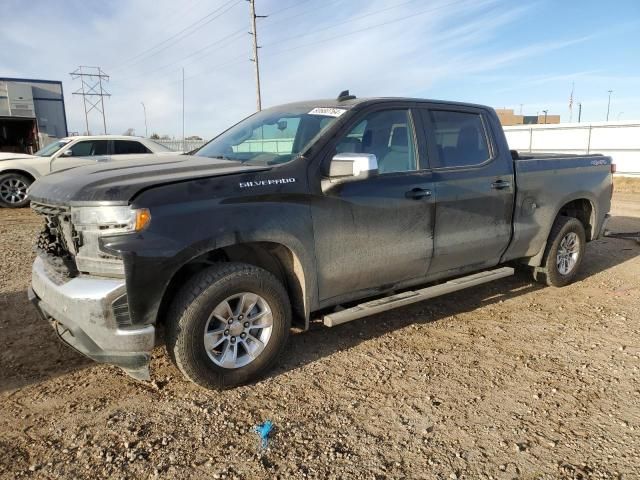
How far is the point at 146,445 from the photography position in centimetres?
264

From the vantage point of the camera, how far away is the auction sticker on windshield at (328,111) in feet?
12.1

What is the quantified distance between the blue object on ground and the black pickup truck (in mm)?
452

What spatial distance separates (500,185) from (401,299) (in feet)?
5.10

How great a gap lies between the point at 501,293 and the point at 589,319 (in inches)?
37.2

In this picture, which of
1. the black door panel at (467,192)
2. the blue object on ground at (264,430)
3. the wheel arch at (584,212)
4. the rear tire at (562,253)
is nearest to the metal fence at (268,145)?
the black door panel at (467,192)

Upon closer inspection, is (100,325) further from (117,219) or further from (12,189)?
(12,189)

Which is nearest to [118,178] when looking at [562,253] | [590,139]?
[562,253]

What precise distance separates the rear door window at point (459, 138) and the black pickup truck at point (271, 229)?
0.01 meters

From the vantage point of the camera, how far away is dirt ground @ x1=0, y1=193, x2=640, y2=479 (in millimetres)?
2527

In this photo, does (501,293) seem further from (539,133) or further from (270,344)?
(539,133)

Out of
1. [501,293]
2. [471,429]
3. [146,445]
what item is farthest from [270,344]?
[501,293]

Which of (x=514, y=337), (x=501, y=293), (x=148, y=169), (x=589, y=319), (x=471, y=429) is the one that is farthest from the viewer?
(x=501, y=293)

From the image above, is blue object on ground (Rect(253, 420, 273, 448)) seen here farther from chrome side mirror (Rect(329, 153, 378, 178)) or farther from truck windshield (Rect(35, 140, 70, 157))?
truck windshield (Rect(35, 140, 70, 157))

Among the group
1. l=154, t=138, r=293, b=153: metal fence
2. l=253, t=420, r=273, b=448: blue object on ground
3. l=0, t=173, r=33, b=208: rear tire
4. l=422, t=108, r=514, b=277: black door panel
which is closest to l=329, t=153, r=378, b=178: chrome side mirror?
l=154, t=138, r=293, b=153: metal fence
